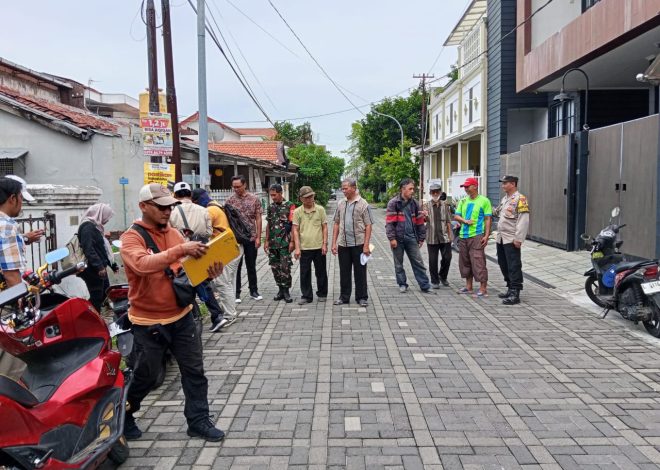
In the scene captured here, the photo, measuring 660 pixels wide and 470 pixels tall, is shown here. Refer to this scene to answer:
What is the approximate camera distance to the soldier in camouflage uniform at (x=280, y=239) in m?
8.10

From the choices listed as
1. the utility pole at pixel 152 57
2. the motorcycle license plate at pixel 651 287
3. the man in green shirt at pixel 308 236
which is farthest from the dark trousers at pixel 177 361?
the utility pole at pixel 152 57

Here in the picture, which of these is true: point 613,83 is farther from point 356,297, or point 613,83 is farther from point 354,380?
point 354,380

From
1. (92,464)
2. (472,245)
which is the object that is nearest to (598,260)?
(472,245)

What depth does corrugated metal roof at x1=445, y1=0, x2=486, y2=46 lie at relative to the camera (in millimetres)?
21592

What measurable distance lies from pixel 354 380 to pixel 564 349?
233cm

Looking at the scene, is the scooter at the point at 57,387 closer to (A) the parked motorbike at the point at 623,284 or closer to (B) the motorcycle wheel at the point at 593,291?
(A) the parked motorbike at the point at 623,284

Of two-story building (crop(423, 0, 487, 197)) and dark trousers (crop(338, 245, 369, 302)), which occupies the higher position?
two-story building (crop(423, 0, 487, 197))

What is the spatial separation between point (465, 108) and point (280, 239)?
56.7 ft

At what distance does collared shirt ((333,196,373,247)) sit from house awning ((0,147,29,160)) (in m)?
8.48

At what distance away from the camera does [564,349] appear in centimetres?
566

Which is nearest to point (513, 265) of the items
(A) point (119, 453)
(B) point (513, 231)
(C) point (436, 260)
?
(B) point (513, 231)

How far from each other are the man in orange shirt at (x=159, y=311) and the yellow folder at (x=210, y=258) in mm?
43

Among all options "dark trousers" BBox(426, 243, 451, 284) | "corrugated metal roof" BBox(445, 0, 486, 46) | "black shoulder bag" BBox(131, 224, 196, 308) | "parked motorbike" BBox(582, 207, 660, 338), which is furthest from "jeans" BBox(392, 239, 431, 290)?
"corrugated metal roof" BBox(445, 0, 486, 46)

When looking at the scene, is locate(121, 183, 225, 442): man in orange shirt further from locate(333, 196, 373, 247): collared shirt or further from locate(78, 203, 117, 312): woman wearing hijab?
locate(333, 196, 373, 247): collared shirt
